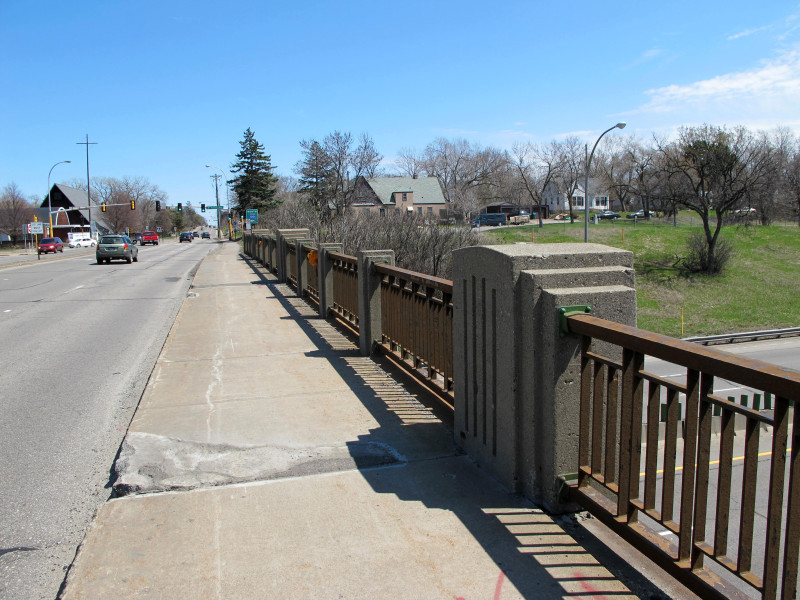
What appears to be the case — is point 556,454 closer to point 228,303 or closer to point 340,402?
point 340,402

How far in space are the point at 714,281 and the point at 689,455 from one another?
41931 mm

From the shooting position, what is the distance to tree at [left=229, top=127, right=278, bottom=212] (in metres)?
80.8

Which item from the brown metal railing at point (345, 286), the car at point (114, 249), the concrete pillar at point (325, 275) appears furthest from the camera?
the car at point (114, 249)

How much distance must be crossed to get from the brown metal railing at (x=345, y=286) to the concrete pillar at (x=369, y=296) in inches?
29.5

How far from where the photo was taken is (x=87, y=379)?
8.00m

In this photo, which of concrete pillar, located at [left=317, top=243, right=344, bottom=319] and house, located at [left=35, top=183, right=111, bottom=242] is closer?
concrete pillar, located at [left=317, top=243, right=344, bottom=319]

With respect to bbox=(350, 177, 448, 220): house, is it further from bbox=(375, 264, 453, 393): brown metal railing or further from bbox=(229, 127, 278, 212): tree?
bbox=(375, 264, 453, 393): brown metal railing

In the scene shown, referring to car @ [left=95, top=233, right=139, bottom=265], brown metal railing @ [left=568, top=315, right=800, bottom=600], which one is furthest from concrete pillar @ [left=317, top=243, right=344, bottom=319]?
car @ [left=95, top=233, right=139, bottom=265]

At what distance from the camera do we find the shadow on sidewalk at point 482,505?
2.91 metres

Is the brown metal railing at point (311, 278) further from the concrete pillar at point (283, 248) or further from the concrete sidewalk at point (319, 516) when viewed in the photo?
the concrete sidewalk at point (319, 516)

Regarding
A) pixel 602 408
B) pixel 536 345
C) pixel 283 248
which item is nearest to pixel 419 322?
pixel 536 345

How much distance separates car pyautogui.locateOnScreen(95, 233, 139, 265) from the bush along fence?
35.0 metres

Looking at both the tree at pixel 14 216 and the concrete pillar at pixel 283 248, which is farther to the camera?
the tree at pixel 14 216

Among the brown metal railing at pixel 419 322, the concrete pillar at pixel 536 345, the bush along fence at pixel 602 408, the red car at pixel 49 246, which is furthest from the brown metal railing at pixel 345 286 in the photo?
the red car at pixel 49 246
